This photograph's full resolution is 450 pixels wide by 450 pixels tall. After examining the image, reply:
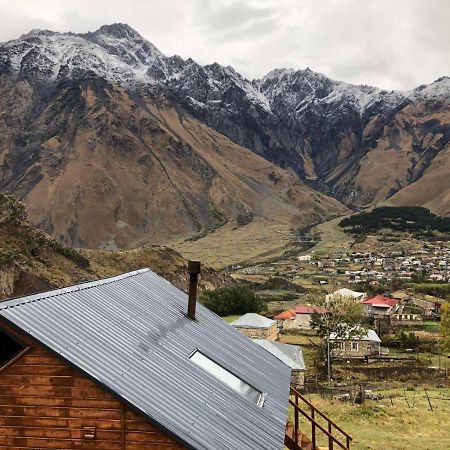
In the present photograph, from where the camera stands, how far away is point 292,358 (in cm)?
4131

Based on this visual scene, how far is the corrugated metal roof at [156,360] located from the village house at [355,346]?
4181 centimetres

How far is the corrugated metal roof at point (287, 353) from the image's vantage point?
131 feet

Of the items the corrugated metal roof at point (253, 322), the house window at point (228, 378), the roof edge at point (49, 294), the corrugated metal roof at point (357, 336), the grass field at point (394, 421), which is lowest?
the grass field at point (394, 421)

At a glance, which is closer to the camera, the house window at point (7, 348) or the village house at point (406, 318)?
the house window at point (7, 348)

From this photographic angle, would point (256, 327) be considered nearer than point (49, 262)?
Yes

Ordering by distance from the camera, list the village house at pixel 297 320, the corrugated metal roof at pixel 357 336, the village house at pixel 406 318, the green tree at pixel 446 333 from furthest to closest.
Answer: the village house at pixel 406 318
the village house at pixel 297 320
the corrugated metal roof at pixel 357 336
the green tree at pixel 446 333

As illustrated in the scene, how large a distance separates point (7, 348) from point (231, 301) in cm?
6513

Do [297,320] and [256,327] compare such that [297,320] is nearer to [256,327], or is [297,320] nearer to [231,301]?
[231,301]

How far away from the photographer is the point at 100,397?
388 inches

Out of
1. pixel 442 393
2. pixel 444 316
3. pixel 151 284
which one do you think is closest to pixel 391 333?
pixel 444 316

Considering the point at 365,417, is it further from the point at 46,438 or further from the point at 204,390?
the point at 46,438

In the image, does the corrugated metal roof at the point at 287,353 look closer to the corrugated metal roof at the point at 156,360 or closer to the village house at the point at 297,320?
the village house at the point at 297,320

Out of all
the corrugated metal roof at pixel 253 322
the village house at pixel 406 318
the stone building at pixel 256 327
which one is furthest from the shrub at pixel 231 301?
the village house at pixel 406 318

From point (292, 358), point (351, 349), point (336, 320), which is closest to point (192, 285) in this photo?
point (292, 358)
